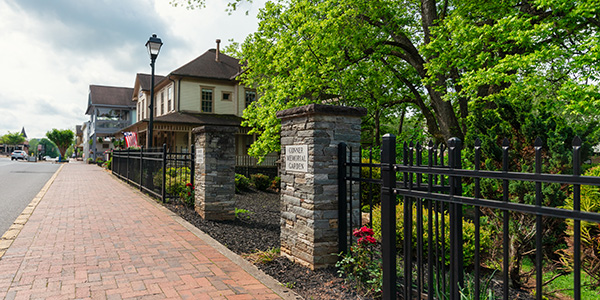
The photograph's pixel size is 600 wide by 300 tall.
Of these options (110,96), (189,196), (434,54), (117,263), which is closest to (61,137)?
(110,96)

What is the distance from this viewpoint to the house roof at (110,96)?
4591 centimetres

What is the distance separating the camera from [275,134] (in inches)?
547

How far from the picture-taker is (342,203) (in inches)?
185

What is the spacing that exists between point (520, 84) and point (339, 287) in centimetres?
765

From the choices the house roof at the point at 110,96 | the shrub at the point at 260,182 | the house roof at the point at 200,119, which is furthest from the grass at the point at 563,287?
the house roof at the point at 110,96

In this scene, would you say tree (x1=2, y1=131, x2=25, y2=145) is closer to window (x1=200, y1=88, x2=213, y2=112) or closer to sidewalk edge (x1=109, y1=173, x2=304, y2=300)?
window (x1=200, y1=88, x2=213, y2=112)

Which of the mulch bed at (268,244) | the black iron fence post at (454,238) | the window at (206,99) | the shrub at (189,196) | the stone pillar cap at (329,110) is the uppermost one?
the window at (206,99)

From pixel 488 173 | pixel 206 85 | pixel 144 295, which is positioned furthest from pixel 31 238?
pixel 206 85

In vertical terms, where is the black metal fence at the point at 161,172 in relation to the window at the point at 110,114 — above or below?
below

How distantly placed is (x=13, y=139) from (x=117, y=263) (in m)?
142

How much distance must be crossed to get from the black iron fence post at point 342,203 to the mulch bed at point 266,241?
0.36 meters

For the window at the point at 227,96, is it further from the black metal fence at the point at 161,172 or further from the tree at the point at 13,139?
the tree at the point at 13,139

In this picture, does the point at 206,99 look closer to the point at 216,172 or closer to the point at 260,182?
the point at 260,182

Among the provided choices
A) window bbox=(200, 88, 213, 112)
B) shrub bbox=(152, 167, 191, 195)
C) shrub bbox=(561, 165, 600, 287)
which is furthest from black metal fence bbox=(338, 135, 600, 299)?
window bbox=(200, 88, 213, 112)
